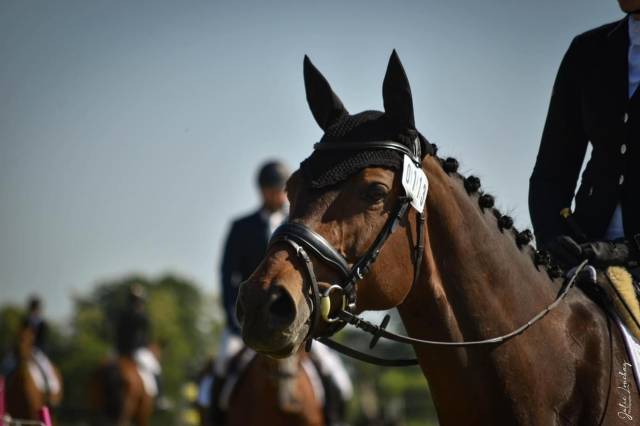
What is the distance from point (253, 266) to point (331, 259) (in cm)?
728

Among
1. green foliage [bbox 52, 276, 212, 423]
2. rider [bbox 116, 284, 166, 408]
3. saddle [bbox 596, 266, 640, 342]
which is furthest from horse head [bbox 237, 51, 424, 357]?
green foliage [bbox 52, 276, 212, 423]

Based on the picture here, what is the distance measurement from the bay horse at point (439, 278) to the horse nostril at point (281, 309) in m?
0.07

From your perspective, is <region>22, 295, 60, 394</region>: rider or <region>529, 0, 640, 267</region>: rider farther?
<region>22, 295, 60, 394</region>: rider

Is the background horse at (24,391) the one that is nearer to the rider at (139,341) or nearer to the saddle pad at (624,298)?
the rider at (139,341)

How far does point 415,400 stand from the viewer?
65312mm

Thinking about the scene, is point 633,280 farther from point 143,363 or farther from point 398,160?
point 143,363

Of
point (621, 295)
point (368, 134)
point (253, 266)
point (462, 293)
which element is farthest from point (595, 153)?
point (253, 266)

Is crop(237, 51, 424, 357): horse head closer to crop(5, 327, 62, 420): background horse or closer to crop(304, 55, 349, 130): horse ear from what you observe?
crop(304, 55, 349, 130): horse ear

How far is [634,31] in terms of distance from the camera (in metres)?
4.96

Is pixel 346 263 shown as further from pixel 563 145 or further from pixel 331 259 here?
pixel 563 145

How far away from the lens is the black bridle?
12.5ft

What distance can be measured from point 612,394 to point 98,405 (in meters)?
18.3

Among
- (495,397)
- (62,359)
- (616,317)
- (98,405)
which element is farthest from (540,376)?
(62,359)

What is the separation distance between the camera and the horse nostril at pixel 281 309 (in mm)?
3670
